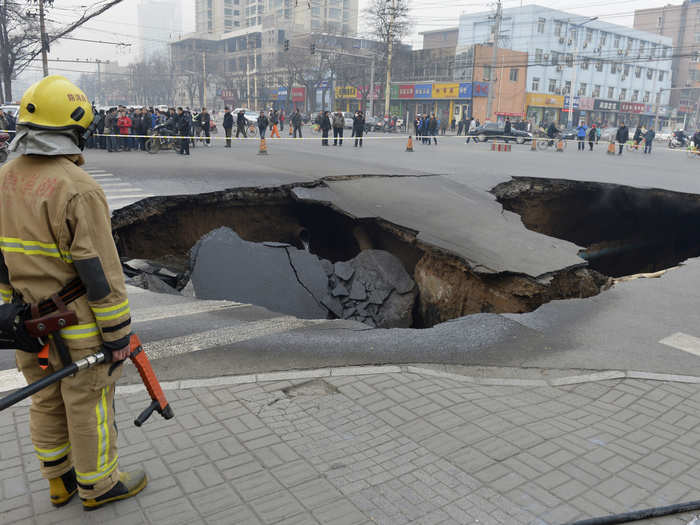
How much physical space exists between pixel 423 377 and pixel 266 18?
121 m

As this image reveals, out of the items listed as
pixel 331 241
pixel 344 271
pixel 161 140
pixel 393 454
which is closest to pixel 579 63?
pixel 161 140

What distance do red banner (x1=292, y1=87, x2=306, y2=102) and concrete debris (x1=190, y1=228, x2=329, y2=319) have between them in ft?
255

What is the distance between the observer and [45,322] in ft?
8.39

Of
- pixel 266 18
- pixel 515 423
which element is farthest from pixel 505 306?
pixel 266 18

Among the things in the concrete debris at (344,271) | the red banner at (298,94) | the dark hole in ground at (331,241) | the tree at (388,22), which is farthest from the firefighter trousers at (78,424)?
the red banner at (298,94)

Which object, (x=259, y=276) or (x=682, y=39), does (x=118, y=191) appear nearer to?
(x=259, y=276)

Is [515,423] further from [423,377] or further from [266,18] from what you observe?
[266,18]

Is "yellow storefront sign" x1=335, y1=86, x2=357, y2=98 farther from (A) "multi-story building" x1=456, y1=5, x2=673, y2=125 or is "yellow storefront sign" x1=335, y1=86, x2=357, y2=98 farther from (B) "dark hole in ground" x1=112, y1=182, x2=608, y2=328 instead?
(B) "dark hole in ground" x1=112, y1=182, x2=608, y2=328

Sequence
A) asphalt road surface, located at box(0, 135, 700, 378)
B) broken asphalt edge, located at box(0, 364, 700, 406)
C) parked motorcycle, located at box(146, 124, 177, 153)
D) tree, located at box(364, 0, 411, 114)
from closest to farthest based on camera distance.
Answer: broken asphalt edge, located at box(0, 364, 700, 406) → asphalt road surface, located at box(0, 135, 700, 378) → parked motorcycle, located at box(146, 124, 177, 153) → tree, located at box(364, 0, 411, 114)

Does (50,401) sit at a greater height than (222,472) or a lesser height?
greater

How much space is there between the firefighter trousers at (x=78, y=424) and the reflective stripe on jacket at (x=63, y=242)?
183mm

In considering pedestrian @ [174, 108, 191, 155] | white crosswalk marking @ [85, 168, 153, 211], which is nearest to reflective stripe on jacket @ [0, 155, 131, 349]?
white crosswalk marking @ [85, 168, 153, 211]

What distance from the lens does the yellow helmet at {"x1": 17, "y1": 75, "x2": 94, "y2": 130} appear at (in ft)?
8.49

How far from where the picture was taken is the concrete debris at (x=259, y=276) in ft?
25.3
